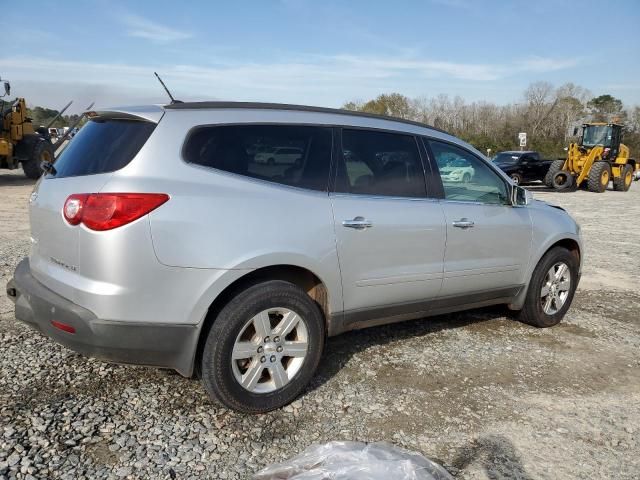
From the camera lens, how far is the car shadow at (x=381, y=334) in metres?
3.82

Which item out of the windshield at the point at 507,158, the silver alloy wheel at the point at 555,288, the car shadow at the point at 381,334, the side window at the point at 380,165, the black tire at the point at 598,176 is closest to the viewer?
the side window at the point at 380,165

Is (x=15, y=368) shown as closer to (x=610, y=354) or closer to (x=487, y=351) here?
(x=487, y=351)

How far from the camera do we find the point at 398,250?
11.7 ft

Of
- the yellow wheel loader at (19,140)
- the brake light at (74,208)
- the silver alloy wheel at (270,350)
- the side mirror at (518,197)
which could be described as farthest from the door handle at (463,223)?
the yellow wheel loader at (19,140)

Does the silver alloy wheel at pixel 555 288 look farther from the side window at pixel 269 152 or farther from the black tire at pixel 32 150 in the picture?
the black tire at pixel 32 150

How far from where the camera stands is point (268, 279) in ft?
10.2

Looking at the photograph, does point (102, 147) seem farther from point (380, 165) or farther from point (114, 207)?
point (380, 165)

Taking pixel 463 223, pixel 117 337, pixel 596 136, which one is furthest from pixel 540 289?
pixel 596 136

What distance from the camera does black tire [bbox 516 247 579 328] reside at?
4.66 m

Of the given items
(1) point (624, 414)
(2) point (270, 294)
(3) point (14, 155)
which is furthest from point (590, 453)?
(3) point (14, 155)

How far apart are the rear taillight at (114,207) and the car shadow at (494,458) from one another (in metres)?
2.03

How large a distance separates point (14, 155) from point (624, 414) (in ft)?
59.1

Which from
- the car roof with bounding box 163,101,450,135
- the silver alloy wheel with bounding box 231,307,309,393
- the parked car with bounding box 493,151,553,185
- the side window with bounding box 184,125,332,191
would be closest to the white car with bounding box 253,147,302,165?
the side window with bounding box 184,125,332,191

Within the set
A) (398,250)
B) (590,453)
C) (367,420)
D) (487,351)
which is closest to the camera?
(590,453)
